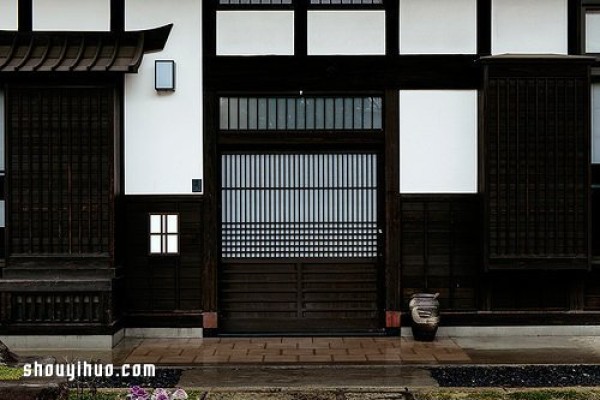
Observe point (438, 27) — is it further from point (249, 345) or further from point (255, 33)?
point (249, 345)

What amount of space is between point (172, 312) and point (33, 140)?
9.23 feet

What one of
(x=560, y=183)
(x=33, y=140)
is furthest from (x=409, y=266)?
(x=33, y=140)

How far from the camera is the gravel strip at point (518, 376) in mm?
7277

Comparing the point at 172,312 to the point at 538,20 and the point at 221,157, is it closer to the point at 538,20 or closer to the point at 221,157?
the point at 221,157

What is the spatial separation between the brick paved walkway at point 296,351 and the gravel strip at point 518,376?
0.45 metres

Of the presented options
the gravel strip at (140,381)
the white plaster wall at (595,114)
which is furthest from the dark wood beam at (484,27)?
the gravel strip at (140,381)

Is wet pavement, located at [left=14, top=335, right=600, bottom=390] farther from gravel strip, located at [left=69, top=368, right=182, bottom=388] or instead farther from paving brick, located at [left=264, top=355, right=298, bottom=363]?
gravel strip, located at [left=69, top=368, right=182, bottom=388]

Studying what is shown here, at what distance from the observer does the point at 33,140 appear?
30.2ft

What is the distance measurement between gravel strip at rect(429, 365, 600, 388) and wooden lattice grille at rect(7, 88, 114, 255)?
14.8 ft

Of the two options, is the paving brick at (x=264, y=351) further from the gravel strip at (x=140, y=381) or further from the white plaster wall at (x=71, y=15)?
the white plaster wall at (x=71, y=15)

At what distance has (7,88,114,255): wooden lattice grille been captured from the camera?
30.2ft

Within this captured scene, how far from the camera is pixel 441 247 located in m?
9.68

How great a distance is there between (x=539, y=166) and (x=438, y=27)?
2.24 m

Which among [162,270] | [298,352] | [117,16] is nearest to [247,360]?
[298,352]
